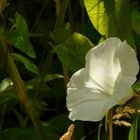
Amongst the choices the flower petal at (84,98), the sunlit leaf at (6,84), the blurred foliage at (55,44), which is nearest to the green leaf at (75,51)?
the blurred foliage at (55,44)

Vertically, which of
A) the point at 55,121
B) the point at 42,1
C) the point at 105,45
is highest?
the point at 105,45

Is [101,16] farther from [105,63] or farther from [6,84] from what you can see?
[6,84]

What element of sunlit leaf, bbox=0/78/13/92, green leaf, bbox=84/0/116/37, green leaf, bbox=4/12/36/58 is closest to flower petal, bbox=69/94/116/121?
green leaf, bbox=84/0/116/37

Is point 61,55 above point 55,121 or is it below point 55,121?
above

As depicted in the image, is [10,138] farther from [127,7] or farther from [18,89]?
[127,7]

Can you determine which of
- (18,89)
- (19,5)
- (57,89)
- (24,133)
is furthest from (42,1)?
(18,89)

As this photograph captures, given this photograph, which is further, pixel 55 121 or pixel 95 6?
pixel 55 121

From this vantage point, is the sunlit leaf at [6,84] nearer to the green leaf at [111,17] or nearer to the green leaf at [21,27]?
the green leaf at [21,27]
